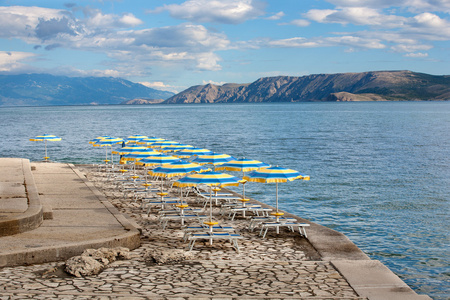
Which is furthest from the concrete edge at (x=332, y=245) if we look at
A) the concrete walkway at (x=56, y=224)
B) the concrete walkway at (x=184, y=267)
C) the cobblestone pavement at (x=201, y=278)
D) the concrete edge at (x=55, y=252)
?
the concrete edge at (x=55, y=252)

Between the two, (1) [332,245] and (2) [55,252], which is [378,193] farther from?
(2) [55,252]

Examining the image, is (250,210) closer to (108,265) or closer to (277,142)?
(108,265)

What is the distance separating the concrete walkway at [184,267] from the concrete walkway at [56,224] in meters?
0.02

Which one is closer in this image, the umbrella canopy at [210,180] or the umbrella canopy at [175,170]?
the umbrella canopy at [210,180]

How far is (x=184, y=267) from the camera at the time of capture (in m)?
10.0

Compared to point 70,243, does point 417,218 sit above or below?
below

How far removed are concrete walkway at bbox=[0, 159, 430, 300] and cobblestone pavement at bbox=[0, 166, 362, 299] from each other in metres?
0.02

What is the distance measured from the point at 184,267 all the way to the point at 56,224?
4.88 m

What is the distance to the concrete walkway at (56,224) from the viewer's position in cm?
1032

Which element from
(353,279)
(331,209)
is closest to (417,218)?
(331,209)

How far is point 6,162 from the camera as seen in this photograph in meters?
25.3

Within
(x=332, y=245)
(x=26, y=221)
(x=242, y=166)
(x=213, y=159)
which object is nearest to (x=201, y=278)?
(x=332, y=245)

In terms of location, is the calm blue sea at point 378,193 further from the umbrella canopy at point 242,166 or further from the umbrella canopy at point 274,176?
the umbrella canopy at point 242,166

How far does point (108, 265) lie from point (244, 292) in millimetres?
3021
